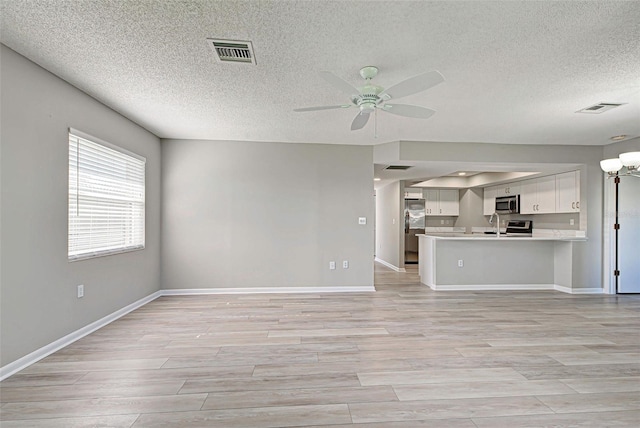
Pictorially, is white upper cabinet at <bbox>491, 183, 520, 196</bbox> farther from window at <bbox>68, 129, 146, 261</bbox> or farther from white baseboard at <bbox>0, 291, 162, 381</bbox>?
white baseboard at <bbox>0, 291, 162, 381</bbox>

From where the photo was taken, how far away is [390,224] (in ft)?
26.1

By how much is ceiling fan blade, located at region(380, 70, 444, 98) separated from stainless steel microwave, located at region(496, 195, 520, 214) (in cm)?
608

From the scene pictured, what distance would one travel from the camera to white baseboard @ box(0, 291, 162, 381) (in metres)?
2.35

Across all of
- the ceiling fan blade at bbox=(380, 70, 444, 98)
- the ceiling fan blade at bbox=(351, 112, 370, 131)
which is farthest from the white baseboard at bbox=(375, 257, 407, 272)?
the ceiling fan blade at bbox=(380, 70, 444, 98)

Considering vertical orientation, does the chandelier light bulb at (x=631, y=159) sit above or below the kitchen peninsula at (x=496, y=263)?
above

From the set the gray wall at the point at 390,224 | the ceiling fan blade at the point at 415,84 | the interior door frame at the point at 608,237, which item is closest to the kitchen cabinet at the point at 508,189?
the interior door frame at the point at 608,237

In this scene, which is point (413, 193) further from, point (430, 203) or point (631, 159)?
point (631, 159)

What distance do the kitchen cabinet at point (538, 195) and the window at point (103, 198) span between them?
23.4ft

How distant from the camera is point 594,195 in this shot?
5238 mm

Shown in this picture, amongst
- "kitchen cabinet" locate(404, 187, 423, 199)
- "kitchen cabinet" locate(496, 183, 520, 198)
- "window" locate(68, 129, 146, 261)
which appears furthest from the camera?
"kitchen cabinet" locate(404, 187, 423, 199)

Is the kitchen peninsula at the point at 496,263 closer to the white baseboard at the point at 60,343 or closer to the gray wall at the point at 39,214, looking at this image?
the white baseboard at the point at 60,343

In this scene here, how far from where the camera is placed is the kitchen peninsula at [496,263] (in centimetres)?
541

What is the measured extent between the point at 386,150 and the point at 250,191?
2.27 metres

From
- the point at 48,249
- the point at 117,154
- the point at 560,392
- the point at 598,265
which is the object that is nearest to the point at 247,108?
the point at 117,154
